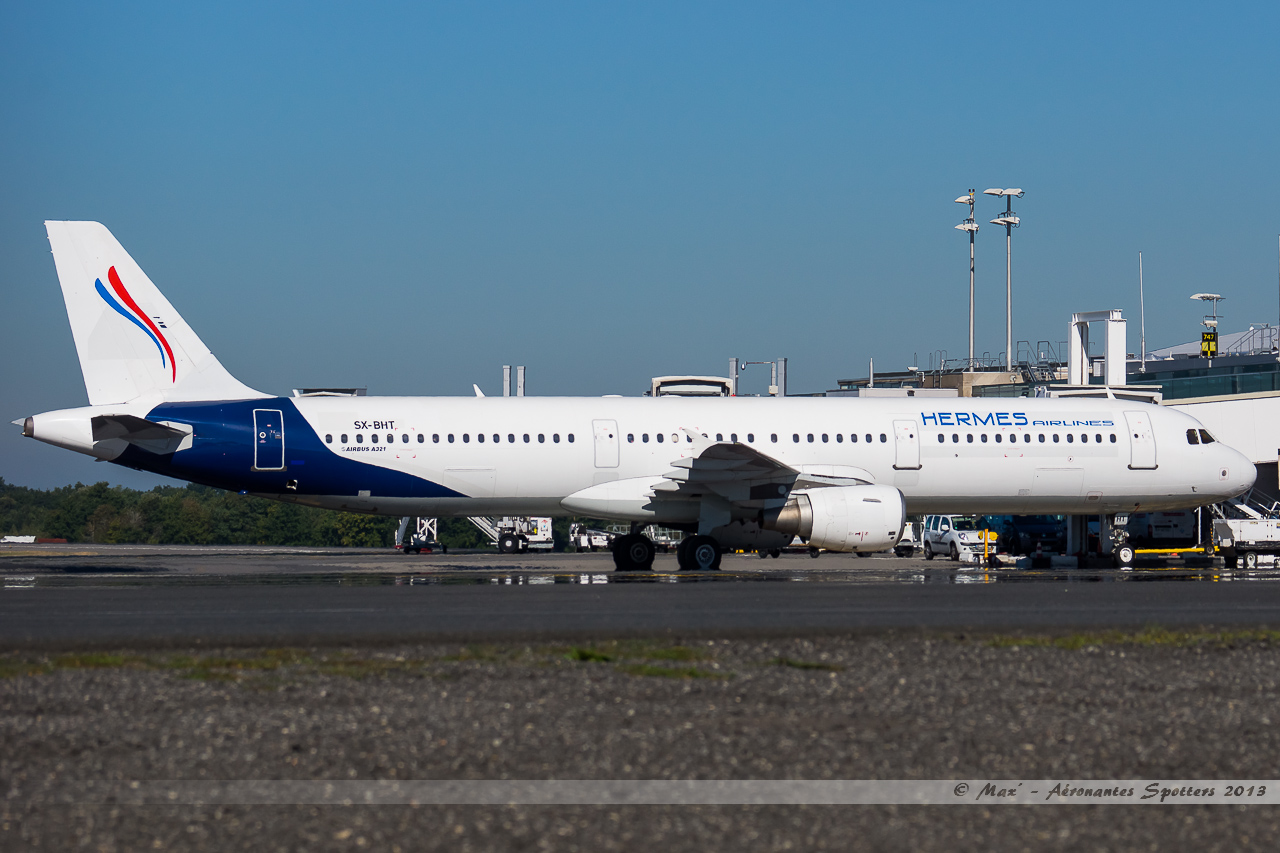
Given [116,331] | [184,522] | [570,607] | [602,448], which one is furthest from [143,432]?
[184,522]

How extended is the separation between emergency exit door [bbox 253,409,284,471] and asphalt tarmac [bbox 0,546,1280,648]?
2981mm

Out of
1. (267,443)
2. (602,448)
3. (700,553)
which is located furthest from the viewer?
(602,448)

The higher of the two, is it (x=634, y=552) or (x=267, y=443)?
(x=267, y=443)

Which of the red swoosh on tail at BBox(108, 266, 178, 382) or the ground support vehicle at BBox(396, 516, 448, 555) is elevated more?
the red swoosh on tail at BBox(108, 266, 178, 382)

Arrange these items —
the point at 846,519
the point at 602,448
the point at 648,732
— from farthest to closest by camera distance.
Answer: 1. the point at 602,448
2. the point at 846,519
3. the point at 648,732

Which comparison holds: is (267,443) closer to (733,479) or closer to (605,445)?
(605,445)

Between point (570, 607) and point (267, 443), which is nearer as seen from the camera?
point (570, 607)

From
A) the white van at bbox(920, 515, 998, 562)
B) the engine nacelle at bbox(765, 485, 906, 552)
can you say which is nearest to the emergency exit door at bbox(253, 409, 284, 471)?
the engine nacelle at bbox(765, 485, 906, 552)

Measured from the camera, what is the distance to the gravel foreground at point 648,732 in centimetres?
546

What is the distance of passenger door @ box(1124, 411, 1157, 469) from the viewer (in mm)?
27125

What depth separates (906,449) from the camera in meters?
26.2

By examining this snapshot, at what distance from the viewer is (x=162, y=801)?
5.79 meters

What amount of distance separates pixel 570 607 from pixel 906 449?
525 inches

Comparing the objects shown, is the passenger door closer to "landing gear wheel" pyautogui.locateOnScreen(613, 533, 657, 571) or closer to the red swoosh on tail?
"landing gear wheel" pyautogui.locateOnScreen(613, 533, 657, 571)
